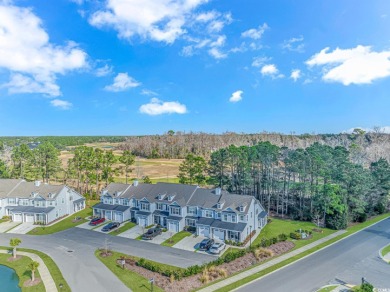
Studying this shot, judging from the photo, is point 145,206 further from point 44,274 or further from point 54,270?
point 44,274

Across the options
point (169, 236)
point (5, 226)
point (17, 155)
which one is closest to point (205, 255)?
point (169, 236)

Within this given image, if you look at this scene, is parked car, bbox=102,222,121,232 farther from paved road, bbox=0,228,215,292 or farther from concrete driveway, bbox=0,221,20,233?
concrete driveway, bbox=0,221,20,233

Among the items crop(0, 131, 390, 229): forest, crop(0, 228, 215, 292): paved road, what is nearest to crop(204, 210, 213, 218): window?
crop(0, 228, 215, 292): paved road

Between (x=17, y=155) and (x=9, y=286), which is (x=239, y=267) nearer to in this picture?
(x=9, y=286)

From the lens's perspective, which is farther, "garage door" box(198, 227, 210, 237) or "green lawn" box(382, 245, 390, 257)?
"garage door" box(198, 227, 210, 237)

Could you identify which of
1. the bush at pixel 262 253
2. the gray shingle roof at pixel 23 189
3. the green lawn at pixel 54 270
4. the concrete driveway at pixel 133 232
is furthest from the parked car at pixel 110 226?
the bush at pixel 262 253

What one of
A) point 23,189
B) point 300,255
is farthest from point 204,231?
point 23,189
